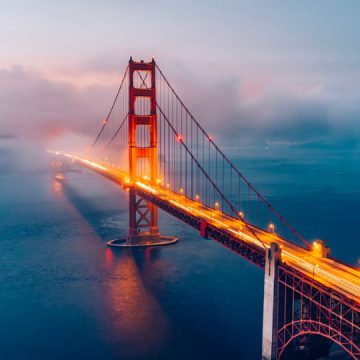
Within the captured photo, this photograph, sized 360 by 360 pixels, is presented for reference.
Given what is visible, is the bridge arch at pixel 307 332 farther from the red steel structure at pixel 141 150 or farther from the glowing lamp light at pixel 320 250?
the red steel structure at pixel 141 150

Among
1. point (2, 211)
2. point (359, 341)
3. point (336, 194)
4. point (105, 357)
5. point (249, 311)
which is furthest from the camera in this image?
point (336, 194)

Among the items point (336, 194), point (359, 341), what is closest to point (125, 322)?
point (359, 341)

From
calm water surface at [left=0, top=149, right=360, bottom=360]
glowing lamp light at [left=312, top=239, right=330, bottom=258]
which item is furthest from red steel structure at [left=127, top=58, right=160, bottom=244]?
glowing lamp light at [left=312, top=239, right=330, bottom=258]

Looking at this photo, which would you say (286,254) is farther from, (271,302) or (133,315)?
(133,315)

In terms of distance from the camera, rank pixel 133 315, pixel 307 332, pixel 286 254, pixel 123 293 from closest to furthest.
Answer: pixel 307 332 < pixel 286 254 < pixel 133 315 < pixel 123 293

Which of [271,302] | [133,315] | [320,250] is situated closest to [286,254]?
[320,250]

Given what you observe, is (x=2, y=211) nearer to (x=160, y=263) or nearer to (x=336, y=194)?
(x=160, y=263)
